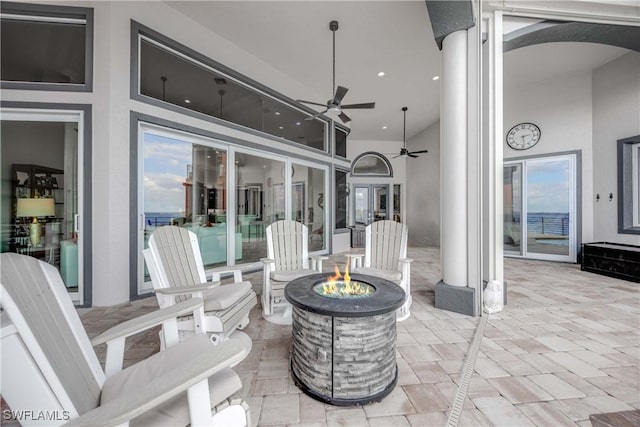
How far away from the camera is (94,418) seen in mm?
735

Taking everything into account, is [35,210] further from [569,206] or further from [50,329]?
[569,206]

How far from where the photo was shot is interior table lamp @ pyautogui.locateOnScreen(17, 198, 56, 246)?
3.03 m

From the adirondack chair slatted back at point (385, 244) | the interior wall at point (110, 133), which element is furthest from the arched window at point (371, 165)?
the interior wall at point (110, 133)

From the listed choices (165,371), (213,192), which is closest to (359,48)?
(213,192)

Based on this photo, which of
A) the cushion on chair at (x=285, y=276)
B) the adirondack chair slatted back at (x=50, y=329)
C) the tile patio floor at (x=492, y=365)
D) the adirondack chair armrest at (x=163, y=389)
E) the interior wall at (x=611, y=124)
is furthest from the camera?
the interior wall at (x=611, y=124)

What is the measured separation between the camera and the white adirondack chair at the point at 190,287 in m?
1.95

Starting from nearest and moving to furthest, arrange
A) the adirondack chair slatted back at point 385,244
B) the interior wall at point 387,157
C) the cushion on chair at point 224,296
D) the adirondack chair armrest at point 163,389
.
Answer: the adirondack chair armrest at point 163,389
the cushion on chair at point 224,296
the adirondack chair slatted back at point 385,244
the interior wall at point 387,157

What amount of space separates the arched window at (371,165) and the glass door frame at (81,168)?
782 centimetres

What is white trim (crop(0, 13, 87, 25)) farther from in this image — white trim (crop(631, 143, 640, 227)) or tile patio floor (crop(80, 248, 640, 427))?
white trim (crop(631, 143, 640, 227))

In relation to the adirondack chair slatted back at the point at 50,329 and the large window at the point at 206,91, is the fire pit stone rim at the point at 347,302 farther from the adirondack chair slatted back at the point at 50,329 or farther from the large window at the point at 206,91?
the large window at the point at 206,91

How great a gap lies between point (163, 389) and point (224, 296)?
1392 millimetres

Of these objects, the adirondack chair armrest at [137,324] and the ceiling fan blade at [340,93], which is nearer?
the adirondack chair armrest at [137,324]

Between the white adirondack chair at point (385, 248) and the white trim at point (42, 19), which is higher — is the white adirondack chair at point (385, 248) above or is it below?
below

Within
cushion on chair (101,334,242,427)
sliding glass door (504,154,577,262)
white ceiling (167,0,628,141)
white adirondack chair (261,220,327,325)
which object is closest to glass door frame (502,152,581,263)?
sliding glass door (504,154,577,262)
